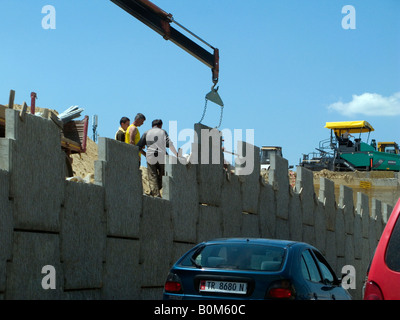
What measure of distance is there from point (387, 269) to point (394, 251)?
0.70 feet

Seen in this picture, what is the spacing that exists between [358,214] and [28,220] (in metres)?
21.1

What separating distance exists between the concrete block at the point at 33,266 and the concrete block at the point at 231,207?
6.12 meters

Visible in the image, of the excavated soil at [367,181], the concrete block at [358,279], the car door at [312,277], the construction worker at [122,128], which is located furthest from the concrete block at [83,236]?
the excavated soil at [367,181]

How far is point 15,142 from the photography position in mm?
8875

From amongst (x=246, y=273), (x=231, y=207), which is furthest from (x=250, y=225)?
(x=246, y=273)

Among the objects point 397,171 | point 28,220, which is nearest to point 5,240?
point 28,220

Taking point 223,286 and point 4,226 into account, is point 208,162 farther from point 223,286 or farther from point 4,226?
point 4,226

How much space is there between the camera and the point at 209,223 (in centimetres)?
1465

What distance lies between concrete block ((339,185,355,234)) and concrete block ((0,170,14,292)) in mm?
18468

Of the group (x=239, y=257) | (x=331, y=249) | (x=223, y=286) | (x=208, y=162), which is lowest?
(x=331, y=249)

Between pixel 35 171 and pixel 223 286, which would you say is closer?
pixel 223 286

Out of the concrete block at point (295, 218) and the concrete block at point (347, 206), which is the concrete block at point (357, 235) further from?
the concrete block at point (295, 218)

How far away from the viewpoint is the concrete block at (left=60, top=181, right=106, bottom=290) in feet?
32.4
